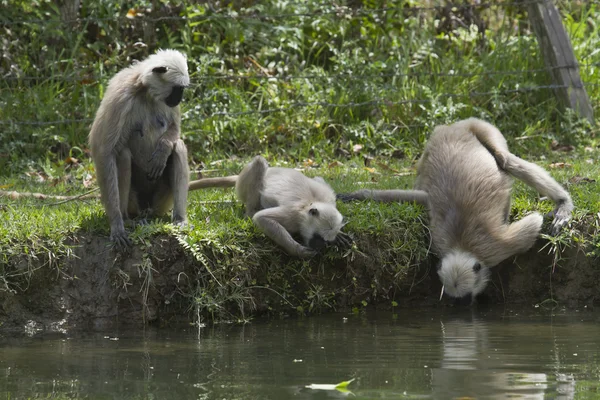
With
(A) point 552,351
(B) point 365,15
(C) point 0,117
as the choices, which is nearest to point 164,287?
(A) point 552,351

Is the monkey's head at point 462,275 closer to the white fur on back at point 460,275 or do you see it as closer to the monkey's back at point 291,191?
the white fur on back at point 460,275

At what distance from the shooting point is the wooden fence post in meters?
11.0

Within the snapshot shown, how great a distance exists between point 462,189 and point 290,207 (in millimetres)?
1472

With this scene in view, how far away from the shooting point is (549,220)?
7.48 meters

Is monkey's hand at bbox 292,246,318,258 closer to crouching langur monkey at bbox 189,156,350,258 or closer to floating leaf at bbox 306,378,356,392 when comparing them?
crouching langur monkey at bbox 189,156,350,258

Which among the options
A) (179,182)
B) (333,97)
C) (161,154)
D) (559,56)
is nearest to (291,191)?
(179,182)

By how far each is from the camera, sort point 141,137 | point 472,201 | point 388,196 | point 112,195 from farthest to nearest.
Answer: point 388,196 < point 472,201 < point 141,137 < point 112,195

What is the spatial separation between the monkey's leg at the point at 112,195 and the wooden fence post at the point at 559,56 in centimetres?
609

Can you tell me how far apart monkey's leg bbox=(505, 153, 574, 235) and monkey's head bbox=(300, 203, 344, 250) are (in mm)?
1734

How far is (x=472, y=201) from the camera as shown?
7.51m

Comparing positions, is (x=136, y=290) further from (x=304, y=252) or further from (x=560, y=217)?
(x=560, y=217)

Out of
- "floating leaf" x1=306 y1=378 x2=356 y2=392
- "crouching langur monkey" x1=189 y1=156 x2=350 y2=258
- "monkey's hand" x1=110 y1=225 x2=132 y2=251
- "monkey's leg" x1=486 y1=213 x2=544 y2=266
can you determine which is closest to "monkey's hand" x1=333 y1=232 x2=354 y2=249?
"crouching langur monkey" x1=189 y1=156 x2=350 y2=258

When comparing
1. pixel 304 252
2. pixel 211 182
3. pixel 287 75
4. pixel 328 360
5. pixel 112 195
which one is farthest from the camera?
pixel 287 75

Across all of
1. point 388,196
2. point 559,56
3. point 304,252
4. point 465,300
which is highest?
point 559,56
